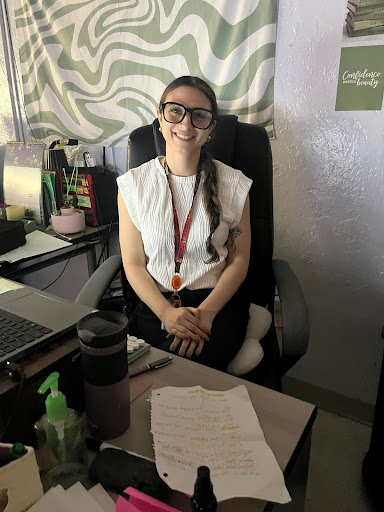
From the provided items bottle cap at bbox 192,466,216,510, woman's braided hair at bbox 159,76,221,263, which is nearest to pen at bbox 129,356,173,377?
bottle cap at bbox 192,466,216,510

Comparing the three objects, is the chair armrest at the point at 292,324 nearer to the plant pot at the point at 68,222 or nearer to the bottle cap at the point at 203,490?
the bottle cap at the point at 203,490

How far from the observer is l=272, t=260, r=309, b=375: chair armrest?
1063mm

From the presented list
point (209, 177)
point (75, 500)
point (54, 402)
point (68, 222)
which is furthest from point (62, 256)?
point (75, 500)

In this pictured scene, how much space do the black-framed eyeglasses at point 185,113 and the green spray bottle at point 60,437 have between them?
0.89 m

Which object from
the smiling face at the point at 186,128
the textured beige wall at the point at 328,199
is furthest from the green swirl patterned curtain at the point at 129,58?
the smiling face at the point at 186,128

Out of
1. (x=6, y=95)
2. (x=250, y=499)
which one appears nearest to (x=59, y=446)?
(x=250, y=499)

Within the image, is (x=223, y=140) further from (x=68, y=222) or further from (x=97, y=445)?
(x=97, y=445)

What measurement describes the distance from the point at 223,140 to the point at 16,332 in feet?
3.04

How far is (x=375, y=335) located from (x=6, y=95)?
229cm

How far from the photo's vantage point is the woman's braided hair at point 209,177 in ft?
4.30

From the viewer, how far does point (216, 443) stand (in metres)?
0.71

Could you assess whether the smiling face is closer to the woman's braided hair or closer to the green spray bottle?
the woman's braided hair

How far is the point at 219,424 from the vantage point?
2.46 ft

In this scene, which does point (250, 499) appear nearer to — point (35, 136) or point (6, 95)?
point (35, 136)
